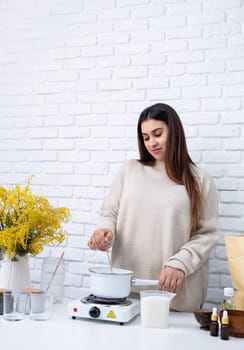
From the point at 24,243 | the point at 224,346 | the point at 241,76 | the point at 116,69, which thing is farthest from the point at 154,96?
the point at 224,346

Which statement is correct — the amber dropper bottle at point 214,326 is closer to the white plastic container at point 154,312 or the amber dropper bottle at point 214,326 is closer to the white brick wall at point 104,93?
the white plastic container at point 154,312

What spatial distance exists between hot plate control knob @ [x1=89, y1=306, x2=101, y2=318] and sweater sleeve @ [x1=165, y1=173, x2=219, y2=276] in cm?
38

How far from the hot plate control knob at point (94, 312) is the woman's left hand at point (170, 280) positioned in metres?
0.32

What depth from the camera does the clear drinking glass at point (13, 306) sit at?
1646mm

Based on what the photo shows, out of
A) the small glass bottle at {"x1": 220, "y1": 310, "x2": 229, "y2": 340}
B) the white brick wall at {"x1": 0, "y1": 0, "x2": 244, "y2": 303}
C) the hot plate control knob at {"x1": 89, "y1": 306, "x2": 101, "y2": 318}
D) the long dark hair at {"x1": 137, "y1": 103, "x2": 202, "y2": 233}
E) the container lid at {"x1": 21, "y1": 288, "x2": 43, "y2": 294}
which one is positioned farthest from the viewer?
the white brick wall at {"x1": 0, "y1": 0, "x2": 244, "y2": 303}

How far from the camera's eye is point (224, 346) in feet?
4.66

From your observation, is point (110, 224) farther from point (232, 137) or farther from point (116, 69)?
point (116, 69)

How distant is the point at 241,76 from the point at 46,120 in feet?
3.65

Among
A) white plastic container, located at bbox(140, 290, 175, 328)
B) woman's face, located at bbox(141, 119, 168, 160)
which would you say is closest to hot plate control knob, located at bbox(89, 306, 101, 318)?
white plastic container, located at bbox(140, 290, 175, 328)

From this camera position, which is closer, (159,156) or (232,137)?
(159,156)

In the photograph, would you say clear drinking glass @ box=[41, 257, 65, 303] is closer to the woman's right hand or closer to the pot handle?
the woman's right hand

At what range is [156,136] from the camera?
2.18 m

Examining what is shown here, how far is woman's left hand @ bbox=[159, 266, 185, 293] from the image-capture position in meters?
1.82

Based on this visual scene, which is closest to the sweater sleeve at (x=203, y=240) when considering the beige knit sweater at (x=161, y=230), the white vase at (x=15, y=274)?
the beige knit sweater at (x=161, y=230)
